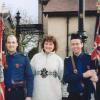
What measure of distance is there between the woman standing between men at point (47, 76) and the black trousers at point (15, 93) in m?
0.26

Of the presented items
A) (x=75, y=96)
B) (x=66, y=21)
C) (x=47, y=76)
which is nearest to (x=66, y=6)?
(x=66, y=21)

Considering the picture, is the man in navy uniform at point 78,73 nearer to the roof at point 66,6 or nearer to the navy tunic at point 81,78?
the navy tunic at point 81,78

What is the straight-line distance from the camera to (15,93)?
27.8ft

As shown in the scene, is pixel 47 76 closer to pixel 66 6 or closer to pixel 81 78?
pixel 81 78

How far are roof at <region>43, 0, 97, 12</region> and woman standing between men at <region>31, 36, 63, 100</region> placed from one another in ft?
53.6

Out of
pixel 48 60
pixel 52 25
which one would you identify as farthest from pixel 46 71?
pixel 52 25

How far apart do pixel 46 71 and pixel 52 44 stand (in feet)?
1.48

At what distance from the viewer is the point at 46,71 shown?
865 cm

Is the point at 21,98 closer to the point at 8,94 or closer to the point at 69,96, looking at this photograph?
the point at 8,94

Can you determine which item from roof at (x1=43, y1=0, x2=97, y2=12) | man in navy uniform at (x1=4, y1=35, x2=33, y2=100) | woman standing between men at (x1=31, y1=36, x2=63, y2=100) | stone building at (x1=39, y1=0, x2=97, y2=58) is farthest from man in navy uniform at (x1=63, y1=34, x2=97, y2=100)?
→ roof at (x1=43, y1=0, x2=97, y2=12)

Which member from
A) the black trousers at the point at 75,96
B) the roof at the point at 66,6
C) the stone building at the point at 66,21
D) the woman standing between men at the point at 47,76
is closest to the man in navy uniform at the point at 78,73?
the black trousers at the point at 75,96

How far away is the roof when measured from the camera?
25.1 metres

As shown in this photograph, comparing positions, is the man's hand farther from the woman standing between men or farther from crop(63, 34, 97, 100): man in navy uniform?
the woman standing between men

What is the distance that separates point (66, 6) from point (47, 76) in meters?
17.2
